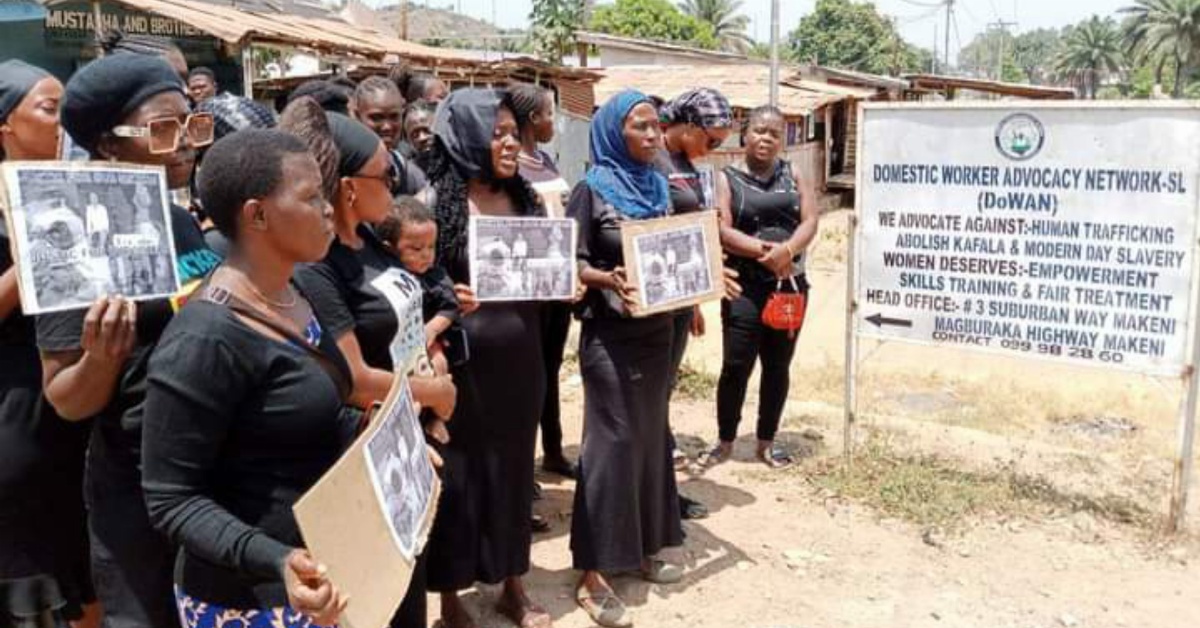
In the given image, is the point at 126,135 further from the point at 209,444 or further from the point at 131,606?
the point at 131,606

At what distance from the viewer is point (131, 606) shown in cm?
221

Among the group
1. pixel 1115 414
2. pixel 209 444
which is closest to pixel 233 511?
pixel 209 444

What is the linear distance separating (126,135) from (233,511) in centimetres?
86

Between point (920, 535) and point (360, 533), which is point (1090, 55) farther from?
point (360, 533)

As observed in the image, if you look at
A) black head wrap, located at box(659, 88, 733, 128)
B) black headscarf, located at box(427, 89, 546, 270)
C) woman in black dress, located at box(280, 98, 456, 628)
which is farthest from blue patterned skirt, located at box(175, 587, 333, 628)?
black head wrap, located at box(659, 88, 733, 128)

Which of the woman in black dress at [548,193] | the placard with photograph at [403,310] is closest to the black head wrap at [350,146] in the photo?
the placard with photograph at [403,310]

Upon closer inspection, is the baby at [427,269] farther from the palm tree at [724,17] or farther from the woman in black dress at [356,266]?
the palm tree at [724,17]

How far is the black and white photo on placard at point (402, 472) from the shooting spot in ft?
5.83

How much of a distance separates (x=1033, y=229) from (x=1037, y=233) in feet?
0.08

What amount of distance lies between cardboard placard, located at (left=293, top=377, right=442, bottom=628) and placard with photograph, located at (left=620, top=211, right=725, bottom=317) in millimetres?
1964

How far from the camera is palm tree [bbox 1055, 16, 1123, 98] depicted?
83.1 m

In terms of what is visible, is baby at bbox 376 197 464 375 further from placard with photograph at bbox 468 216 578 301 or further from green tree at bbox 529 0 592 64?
green tree at bbox 529 0 592 64

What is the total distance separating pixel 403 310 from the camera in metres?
2.61

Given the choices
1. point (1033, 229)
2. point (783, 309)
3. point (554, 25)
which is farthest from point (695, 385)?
point (554, 25)
